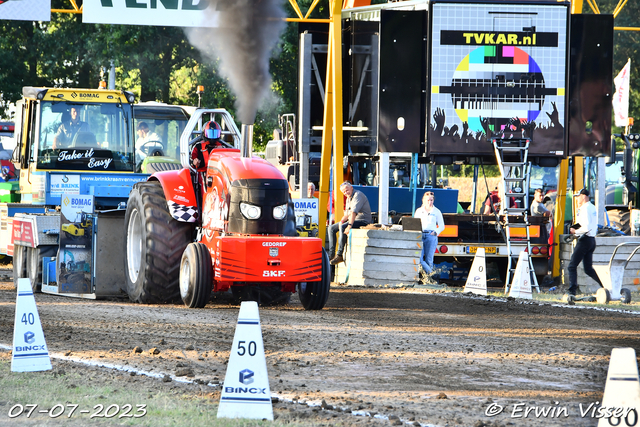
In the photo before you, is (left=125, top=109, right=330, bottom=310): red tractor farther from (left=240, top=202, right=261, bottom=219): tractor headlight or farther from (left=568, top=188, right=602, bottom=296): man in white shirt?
(left=568, top=188, right=602, bottom=296): man in white shirt

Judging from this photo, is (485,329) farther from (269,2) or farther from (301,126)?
(301,126)

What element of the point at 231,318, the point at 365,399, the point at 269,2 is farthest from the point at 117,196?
the point at 365,399

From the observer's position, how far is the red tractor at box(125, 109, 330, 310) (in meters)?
10.8

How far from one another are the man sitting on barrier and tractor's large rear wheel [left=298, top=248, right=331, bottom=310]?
205 inches

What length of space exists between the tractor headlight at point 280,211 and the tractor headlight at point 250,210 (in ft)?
0.70

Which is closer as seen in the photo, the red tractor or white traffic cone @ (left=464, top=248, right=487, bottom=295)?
the red tractor

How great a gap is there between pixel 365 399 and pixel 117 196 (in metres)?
8.96

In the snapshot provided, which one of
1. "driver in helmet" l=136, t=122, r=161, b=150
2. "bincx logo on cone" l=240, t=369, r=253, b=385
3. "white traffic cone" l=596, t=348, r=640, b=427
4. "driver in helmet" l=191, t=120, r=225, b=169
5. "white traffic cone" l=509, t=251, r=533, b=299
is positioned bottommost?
"white traffic cone" l=509, t=251, r=533, b=299

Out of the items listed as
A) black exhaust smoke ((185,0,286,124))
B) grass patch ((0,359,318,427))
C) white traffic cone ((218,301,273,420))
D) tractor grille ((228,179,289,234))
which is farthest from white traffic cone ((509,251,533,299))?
white traffic cone ((218,301,273,420))

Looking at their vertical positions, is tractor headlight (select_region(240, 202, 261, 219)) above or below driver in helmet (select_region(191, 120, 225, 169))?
below

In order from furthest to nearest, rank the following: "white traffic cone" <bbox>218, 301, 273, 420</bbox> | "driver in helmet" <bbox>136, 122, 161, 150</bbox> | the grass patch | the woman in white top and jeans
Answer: "driver in helmet" <bbox>136, 122, 161, 150</bbox> < the woman in white top and jeans < the grass patch < "white traffic cone" <bbox>218, 301, 273, 420</bbox>

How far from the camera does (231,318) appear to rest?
1055 cm

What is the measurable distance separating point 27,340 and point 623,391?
4.63 meters

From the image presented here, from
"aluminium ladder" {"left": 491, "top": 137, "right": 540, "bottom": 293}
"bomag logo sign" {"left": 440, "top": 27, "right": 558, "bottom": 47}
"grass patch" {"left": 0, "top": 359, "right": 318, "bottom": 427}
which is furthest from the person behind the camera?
"bomag logo sign" {"left": 440, "top": 27, "right": 558, "bottom": 47}
